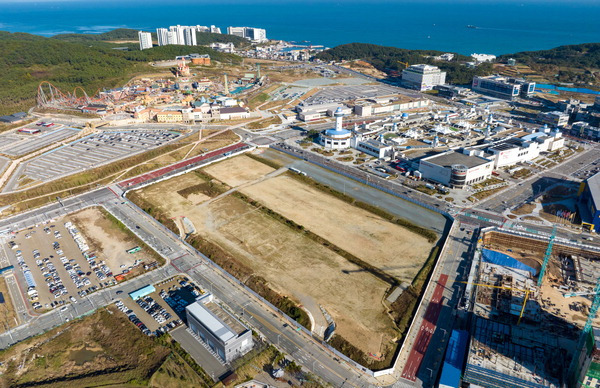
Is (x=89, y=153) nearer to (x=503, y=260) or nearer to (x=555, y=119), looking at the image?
(x=503, y=260)

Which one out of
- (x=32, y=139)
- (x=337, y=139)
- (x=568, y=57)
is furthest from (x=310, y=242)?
(x=568, y=57)

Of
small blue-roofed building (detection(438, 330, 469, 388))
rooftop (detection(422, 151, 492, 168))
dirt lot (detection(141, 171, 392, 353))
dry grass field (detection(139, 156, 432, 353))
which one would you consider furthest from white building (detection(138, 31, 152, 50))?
small blue-roofed building (detection(438, 330, 469, 388))

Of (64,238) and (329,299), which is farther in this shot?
(64,238)

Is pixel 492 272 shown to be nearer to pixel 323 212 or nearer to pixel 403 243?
pixel 403 243

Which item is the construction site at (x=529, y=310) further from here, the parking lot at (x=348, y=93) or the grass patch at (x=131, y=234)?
the parking lot at (x=348, y=93)

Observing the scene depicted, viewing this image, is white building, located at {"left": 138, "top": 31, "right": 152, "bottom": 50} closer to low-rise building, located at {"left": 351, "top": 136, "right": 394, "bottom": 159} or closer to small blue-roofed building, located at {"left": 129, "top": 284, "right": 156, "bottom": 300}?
low-rise building, located at {"left": 351, "top": 136, "right": 394, "bottom": 159}

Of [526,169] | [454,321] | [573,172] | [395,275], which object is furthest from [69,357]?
[573,172]
